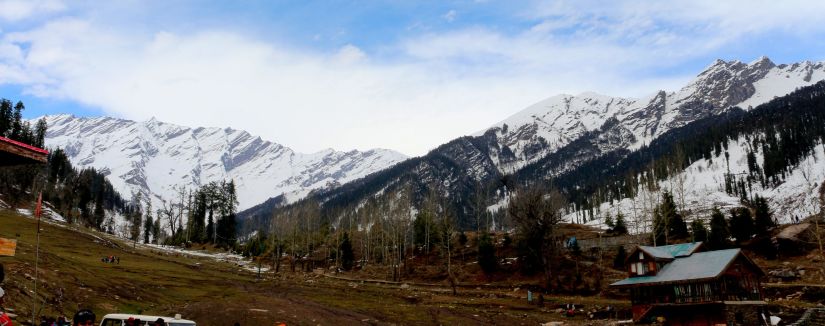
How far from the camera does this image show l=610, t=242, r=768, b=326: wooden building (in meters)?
53.2

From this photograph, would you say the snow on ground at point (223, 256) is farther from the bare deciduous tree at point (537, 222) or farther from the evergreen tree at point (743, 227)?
the evergreen tree at point (743, 227)

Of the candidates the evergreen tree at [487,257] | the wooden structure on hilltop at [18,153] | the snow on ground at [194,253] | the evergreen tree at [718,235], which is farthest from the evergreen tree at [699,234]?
the wooden structure on hilltop at [18,153]

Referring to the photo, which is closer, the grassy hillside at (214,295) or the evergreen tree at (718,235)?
the grassy hillside at (214,295)

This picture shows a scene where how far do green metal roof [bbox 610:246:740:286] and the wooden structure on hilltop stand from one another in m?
54.0

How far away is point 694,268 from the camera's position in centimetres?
5706

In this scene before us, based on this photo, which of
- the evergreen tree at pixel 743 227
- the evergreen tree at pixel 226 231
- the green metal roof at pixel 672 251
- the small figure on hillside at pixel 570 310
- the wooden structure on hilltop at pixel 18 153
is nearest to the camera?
the wooden structure on hilltop at pixel 18 153

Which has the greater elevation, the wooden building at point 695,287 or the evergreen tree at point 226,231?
the evergreen tree at point 226,231

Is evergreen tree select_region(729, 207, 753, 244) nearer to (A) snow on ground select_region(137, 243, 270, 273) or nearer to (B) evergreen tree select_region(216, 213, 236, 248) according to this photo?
(A) snow on ground select_region(137, 243, 270, 273)

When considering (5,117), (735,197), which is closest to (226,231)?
(5,117)

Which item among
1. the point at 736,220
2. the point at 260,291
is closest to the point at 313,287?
the point at 260,291

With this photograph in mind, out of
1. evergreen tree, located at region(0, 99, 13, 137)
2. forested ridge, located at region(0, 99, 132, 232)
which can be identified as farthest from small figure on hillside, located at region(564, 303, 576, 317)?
evergreen tree, located at region(0, 99, 13, 137)

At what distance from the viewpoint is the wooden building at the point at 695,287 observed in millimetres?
53188

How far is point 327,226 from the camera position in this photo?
452 ft

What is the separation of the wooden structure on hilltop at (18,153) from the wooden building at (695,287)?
177ft
